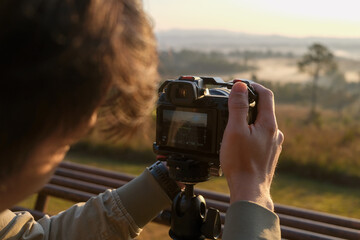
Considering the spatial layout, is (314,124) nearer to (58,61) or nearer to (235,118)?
(235,118)

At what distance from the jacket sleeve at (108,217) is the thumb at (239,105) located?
1.56 ft

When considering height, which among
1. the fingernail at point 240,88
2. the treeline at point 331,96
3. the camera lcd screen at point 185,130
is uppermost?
the fingernail at point 240,88

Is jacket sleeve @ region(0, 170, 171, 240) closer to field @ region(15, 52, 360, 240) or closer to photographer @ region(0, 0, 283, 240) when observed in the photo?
photographer @ region(0, 0, 283, 240)

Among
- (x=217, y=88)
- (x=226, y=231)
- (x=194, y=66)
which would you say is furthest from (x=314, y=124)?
(x=226, y=231)

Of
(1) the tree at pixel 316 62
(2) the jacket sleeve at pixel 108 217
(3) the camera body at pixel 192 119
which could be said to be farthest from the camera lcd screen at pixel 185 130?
(1) the tree at pixel 316 62

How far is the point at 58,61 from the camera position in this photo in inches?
27.1

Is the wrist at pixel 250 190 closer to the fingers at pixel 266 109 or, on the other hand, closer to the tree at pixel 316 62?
the fingers at pixel 266 109

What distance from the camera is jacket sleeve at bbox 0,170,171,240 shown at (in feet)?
4.68

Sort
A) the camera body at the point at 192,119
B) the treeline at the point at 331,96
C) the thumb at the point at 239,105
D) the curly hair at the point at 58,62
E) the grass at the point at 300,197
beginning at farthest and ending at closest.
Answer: the treeline at the point at 331,96 < the grass at the point at 300,197 < the camera body at the point at 192,119 < the thumb at the point at 239,105 < the curly hair at the point at 58,62

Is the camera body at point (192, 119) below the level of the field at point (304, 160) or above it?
above

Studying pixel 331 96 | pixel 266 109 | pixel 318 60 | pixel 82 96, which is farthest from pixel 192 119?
pixel 331 96

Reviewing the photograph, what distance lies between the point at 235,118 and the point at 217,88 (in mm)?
321

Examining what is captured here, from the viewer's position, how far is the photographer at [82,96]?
0.67 m

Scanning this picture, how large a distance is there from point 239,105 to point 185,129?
0.96ft
